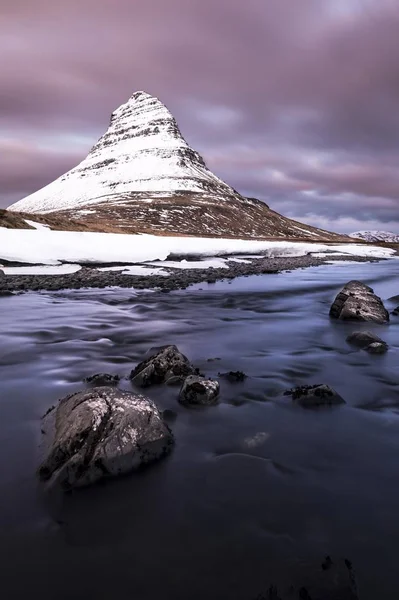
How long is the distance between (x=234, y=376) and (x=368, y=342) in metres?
3.77

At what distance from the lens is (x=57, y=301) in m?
15.5

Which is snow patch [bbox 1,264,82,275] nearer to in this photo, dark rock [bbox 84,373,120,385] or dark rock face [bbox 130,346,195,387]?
dark rock [bbox 84,373,120,385]

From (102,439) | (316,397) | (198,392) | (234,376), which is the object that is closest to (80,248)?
(234,376)

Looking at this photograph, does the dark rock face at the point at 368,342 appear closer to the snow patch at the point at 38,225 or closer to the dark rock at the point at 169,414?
the dark rock at the point at 169,414

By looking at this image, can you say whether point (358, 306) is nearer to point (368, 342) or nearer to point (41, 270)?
point (368, 342)

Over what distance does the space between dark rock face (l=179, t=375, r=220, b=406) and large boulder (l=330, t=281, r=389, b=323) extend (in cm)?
744

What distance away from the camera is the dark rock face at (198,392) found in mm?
5723

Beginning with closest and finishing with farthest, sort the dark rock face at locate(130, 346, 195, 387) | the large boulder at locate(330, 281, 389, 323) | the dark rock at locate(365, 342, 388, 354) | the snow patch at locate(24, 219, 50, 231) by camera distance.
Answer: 1. the dark rock face at locate(130, 346, 195, 387)
2. the dark rock at locate(365, 342, 388, 354)
3. the large boulder at locate(330, 281, 389, 323)
4. the snow patch at locate(24, 219, 50, 231)

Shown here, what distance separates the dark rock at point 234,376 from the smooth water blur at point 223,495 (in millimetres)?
147

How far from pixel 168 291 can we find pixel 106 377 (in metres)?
12.1

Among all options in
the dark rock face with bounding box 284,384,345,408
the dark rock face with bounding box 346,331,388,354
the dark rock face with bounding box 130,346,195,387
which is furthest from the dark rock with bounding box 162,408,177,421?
the dark rock face with bounding box 346,331,388,354

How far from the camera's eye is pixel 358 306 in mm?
12133

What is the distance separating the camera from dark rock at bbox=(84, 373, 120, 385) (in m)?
6.58

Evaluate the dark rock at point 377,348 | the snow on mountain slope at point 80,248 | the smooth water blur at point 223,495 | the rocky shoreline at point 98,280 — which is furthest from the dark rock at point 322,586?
the snow on mountain slope at point 80,248
